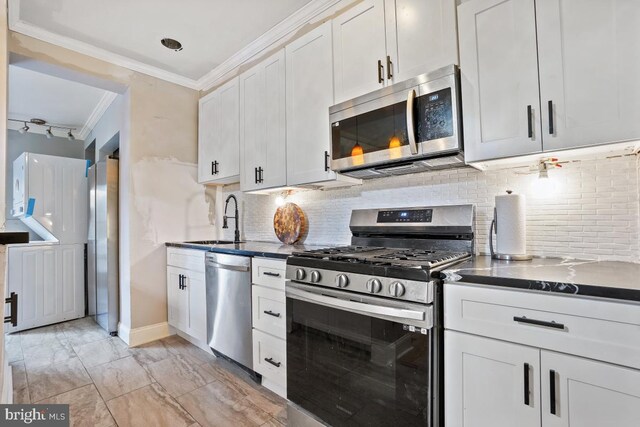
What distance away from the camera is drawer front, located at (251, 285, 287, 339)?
1.92 m

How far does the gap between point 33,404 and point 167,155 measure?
2.21 m

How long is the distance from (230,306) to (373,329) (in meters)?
1.31

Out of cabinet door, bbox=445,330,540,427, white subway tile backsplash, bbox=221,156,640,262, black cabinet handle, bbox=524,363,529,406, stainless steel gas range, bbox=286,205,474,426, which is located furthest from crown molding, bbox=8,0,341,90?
black cabinet handle, bbox=524,363,529,406

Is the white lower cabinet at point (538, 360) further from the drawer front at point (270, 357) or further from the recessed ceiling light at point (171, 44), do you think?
the recessed ceiling light at point (171, 44)

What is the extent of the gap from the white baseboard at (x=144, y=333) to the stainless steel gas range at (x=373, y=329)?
6.35 feet

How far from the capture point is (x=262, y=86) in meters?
2.60

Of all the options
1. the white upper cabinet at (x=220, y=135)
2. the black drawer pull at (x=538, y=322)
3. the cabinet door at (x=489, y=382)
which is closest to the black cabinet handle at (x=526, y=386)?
the cabinet door at (x=489, y=382)

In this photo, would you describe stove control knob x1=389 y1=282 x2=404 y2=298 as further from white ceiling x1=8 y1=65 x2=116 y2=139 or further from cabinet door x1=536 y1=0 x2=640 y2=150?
white ceiling x1=8 y1=65 x2=116 y2=139

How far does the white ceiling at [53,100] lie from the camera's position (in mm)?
3332

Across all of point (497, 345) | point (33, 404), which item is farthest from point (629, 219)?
point (33, 404)

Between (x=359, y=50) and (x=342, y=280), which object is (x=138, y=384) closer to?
(x=342, y=280)

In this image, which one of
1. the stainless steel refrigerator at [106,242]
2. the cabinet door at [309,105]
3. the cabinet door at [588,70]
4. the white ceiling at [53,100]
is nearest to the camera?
the cabinet door at [588,70]

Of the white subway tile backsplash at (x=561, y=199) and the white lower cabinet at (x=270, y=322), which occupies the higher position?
the white subway tile backsplash at (x=561, y=199)

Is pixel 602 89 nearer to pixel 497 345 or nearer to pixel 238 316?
pixel 497 345
